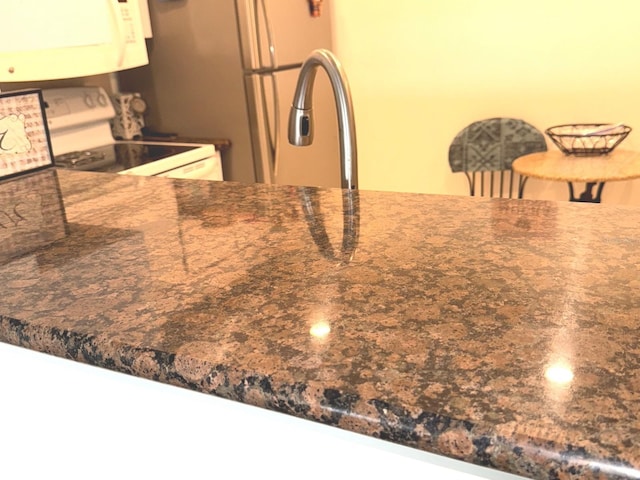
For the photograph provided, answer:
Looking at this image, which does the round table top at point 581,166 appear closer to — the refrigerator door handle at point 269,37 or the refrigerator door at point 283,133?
the refrigerator door at point 283,133

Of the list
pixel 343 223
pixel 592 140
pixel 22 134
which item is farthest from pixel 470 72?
pixel 343 223

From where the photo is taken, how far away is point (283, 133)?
115 inches

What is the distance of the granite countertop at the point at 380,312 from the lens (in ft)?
1.57

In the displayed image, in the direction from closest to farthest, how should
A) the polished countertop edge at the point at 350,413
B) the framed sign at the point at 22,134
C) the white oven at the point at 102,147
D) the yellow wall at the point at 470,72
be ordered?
the polished countertop edge at the point at 350,413 → the framed sign at the point at 22,134 → the white oven at the point at 102,147 → the yellow wall at the point at 470,72

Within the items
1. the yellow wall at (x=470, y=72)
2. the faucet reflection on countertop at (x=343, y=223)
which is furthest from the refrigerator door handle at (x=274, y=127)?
the faucet reflection on countertop at (x=343, y=223)

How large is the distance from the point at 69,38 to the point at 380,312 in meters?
1.33

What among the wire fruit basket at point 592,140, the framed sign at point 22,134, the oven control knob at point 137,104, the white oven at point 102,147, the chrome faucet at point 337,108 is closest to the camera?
the chrome faucet at point 337,108

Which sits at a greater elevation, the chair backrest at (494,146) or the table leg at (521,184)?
the chair backrest at (494,146)

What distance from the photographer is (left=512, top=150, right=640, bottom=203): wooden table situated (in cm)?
238

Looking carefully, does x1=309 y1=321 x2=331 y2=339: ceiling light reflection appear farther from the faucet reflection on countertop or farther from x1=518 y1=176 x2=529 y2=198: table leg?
x1=518 y1=176 x2=529 y2=198: table leg

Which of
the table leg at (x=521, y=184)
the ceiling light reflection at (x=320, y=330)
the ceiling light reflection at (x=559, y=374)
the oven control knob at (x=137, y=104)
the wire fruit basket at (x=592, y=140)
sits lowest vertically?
the table leg at (x=521, y=184)

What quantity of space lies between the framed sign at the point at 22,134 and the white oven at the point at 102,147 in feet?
2.68

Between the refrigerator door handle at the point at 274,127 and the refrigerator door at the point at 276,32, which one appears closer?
the refrigerator door at the point at 276,32

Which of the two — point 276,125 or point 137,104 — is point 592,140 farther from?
point 137,104
